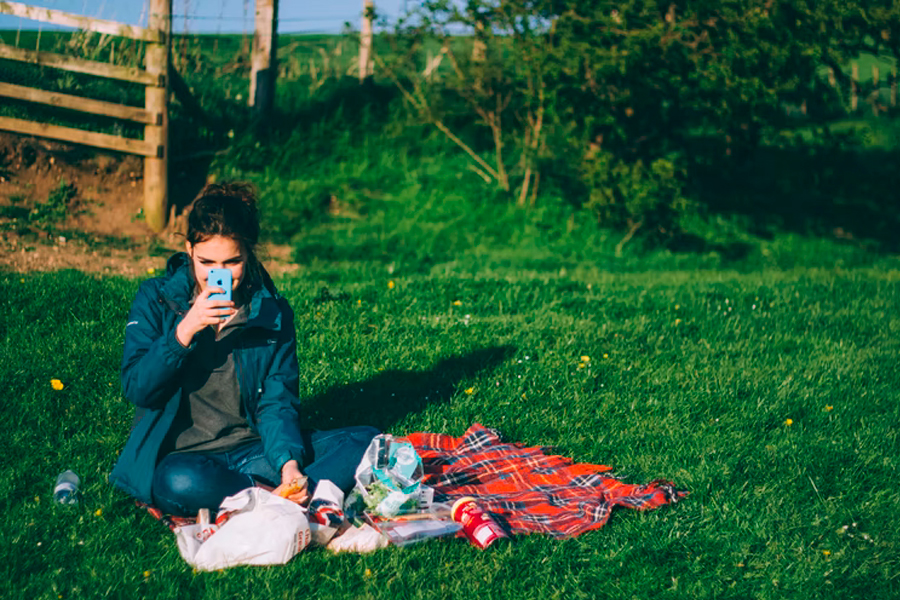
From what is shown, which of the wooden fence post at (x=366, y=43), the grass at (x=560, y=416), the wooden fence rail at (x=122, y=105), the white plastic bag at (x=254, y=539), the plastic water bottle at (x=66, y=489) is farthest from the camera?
the wooden fence post at (x=366, y=43)

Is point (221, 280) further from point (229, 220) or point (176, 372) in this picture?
point (176, 372)

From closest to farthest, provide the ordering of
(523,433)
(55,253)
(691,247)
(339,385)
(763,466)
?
(763,466) → (523,433) → (339,385) → (55,253) → (691,247)

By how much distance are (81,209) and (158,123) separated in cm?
120

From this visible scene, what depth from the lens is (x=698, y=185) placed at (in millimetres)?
12992

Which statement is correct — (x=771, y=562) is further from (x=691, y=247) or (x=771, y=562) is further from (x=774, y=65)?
(x=691, y=247)

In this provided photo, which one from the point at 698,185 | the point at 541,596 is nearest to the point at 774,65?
the point at 698,185

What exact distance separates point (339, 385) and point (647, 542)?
2.23 meters

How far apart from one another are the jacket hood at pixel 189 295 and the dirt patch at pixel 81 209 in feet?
12.8

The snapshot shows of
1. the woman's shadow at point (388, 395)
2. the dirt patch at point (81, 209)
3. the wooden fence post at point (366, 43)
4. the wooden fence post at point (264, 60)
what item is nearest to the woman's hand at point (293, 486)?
the woman's shadow at point (388, 395)

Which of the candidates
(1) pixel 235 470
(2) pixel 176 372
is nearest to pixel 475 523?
(1) pixel 235 470

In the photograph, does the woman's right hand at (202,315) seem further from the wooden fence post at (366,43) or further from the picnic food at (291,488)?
the wooden fence post at (366,43)

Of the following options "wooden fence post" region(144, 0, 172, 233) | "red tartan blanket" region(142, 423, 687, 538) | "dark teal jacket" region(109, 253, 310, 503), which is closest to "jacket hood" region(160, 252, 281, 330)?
"dark teal jacket" region(109, 253, 310, 503)

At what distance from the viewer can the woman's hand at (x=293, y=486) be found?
131 inches

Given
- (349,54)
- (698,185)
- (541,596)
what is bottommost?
(541,596)
